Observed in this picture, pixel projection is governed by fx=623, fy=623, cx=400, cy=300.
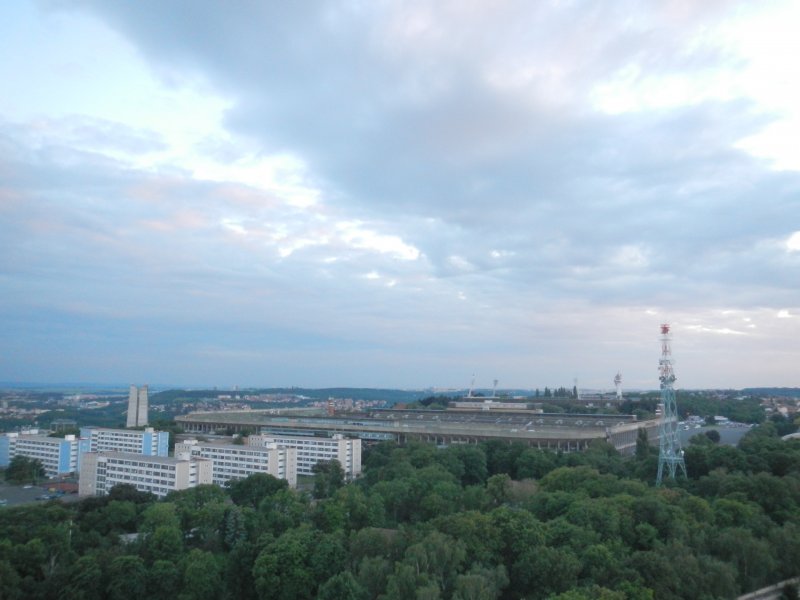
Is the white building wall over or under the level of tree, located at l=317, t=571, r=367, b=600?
under

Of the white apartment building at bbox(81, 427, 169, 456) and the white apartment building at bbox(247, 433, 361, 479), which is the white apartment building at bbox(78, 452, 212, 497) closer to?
the white apartment building at bbox(81, 427, 169, 456)

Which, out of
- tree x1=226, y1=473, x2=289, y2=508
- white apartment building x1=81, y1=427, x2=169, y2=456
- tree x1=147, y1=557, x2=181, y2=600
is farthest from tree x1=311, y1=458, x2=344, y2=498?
white apartment building x1=81, y1=427, x2=169, y2=456

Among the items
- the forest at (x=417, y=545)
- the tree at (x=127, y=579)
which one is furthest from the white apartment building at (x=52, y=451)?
the tree at (x=127, y=579)

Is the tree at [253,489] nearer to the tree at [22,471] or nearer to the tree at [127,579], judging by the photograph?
the tree at [127,579]

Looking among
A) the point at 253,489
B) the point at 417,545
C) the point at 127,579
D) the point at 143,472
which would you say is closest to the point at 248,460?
the point at 143,472

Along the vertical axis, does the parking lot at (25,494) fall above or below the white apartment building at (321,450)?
below

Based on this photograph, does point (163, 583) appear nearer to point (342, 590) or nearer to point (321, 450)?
point (342, 590)
